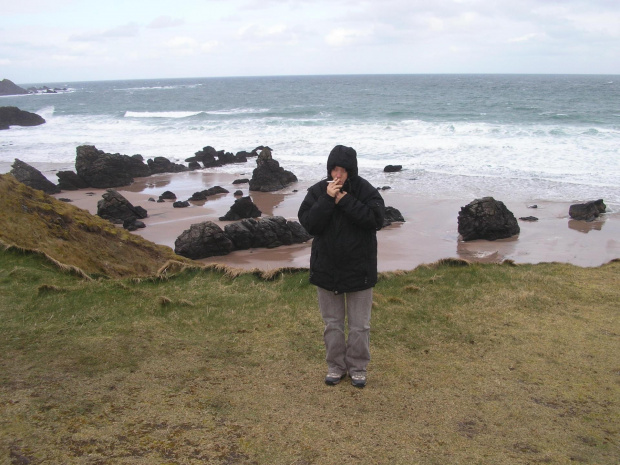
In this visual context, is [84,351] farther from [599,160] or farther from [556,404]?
[599,160]

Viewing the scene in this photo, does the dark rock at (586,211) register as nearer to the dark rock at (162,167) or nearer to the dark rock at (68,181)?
the dark rock at (162,167)

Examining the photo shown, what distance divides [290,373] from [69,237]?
5163 millimetres

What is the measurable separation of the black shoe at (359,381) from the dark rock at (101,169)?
2215 cm

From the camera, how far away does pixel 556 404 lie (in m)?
4.12

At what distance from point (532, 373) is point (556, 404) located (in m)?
0.52

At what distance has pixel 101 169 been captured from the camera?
24844mm

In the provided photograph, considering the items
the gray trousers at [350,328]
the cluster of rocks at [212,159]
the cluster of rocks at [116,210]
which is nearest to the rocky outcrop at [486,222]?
the cluster of rocks at [116,210]

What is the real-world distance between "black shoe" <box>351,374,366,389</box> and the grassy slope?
437cm

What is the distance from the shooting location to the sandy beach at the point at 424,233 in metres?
13.1

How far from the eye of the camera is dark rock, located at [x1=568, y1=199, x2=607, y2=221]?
16281 mm

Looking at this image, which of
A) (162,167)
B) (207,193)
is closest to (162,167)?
(162,167)

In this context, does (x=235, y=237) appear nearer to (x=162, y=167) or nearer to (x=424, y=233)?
(x=424, y=233)

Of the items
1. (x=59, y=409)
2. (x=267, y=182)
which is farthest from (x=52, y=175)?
(x=59, y=409)

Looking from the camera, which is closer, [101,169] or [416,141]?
[101,169]
